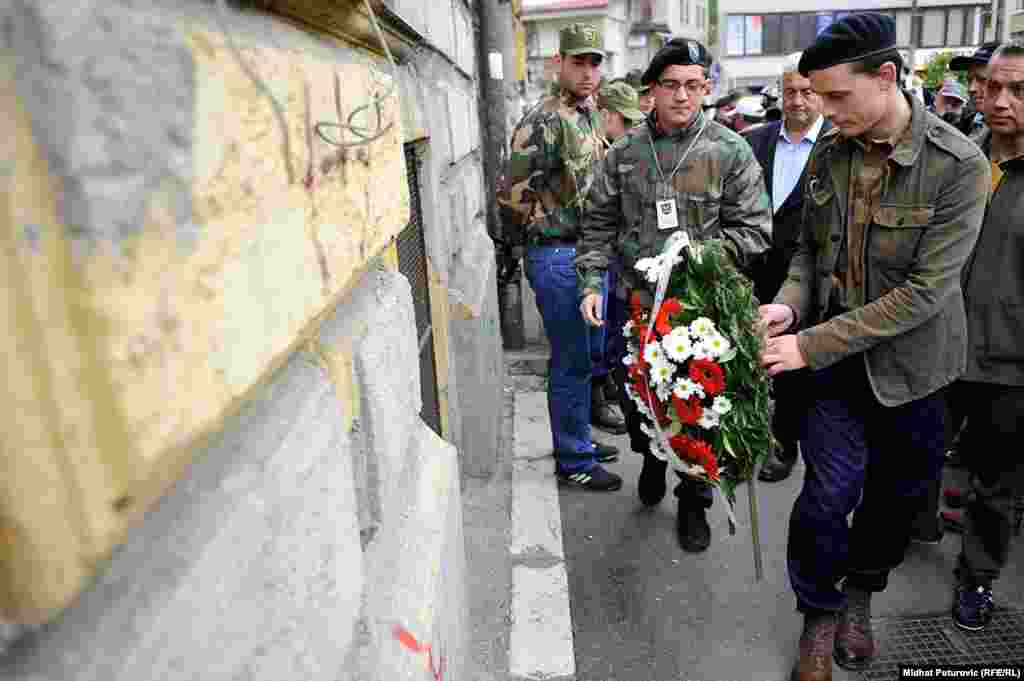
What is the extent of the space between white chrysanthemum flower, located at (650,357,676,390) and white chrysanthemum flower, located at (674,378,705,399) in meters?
0.04

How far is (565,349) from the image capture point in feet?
13.7

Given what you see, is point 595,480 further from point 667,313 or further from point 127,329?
point 127,329

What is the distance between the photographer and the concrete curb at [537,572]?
2.87 m

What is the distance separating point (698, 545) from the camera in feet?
12.0

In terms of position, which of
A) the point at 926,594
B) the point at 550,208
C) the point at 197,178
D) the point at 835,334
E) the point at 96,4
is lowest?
the point at 926,594

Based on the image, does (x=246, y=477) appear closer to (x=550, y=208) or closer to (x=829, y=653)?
(x=829, y=653)

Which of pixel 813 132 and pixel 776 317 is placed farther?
pixel 813 132

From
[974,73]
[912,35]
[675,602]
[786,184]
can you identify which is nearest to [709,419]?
[675,602]

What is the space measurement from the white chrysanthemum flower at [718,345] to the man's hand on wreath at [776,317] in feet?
0.63

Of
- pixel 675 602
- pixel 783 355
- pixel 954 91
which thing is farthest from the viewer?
pixel 954 91

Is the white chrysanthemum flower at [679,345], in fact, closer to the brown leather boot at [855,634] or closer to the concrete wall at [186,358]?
the brown leather boot at [855,634]

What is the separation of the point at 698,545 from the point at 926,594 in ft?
3.09

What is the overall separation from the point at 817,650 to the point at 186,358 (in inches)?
108

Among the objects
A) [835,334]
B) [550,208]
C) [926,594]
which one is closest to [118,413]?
[835,334]
